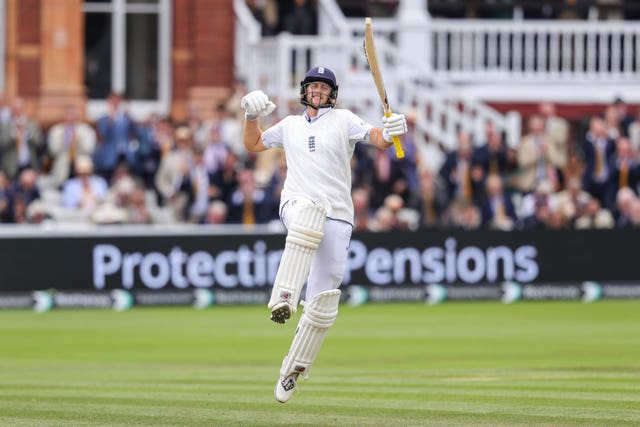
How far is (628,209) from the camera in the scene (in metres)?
23.2

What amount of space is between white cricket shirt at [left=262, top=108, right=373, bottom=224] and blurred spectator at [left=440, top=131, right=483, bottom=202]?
12.7 m

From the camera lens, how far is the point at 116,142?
75.9 ft

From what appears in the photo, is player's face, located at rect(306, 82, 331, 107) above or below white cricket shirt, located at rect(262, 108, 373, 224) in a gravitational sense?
above

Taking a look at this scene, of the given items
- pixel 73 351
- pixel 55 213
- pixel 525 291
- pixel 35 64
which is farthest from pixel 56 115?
pixel 73 351

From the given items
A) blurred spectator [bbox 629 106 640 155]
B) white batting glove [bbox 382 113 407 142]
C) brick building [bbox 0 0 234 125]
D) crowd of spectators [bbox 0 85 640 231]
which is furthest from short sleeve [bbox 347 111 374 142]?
brick building [bbox 0 0 234 125]

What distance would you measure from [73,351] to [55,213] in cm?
690

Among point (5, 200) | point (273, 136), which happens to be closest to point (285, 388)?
point (273, 136)

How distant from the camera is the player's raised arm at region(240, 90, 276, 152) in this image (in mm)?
10594

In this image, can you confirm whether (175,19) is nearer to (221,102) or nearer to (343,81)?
(221,102)

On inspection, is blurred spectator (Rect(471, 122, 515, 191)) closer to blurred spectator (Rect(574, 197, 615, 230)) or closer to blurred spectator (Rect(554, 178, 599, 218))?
blurred spectator (Rect(554, 178, 599, 218))

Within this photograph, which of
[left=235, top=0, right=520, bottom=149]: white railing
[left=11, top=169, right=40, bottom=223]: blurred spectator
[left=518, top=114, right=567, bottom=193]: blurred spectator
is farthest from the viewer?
[left=235, top=0, right=520, bottom=149]: white railing

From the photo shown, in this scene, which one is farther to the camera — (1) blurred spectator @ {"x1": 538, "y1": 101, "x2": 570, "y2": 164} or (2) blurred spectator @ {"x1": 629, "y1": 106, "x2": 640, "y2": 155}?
(1) blurred spectator @ {"x1": 538, "y1": 101, "x2": 570, "y2": 164}

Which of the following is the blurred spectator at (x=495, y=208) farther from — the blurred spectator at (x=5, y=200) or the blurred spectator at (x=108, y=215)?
the blurred spectator at (x=5, y=200)

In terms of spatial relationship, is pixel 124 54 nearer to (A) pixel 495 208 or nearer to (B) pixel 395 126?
(A) pixel 495 208
